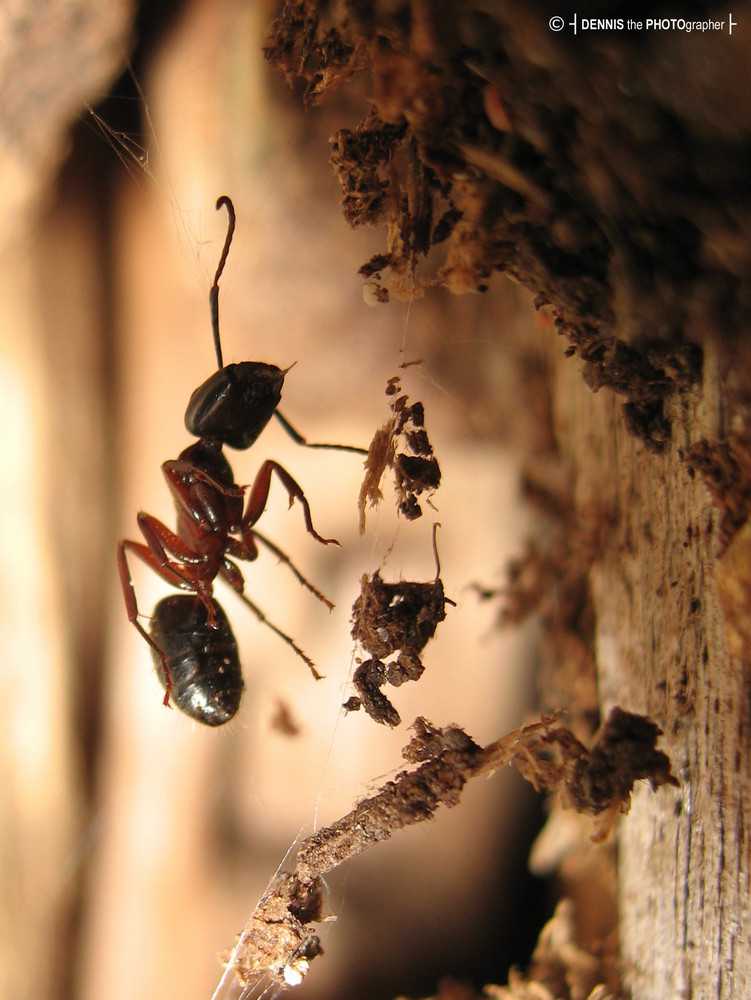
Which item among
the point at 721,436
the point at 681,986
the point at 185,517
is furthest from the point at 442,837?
the point at 721,436

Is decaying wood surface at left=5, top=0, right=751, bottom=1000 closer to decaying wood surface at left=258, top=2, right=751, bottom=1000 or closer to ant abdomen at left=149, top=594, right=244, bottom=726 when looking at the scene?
decaying wood surface at left=258, top=2, right=751, bottom=1000

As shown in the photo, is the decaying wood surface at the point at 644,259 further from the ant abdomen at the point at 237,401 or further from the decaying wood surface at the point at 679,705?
the ant abdomen at the point at 237,401

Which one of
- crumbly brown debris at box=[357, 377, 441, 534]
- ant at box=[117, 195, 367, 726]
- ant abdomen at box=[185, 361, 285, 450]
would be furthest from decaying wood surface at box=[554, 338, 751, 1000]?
ant abdomen at box=[185, 361, 285, 450]

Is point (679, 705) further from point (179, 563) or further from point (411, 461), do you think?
point (179, 563)

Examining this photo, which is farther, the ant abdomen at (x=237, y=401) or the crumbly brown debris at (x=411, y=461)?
the ant abdomen at (x=237, y=401)

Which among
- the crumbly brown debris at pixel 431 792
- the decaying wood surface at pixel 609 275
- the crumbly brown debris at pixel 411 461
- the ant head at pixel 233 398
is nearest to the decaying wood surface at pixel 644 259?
the decaying wood surface at pixel 609 275

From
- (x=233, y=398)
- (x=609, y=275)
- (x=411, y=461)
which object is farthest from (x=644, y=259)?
(x=233, y=398)

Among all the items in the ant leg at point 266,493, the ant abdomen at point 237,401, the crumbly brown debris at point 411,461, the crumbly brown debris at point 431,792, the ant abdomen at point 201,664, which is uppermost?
the ant abdomen at point 237,401
